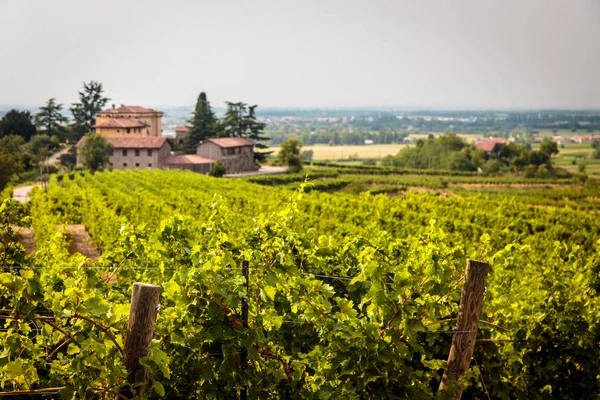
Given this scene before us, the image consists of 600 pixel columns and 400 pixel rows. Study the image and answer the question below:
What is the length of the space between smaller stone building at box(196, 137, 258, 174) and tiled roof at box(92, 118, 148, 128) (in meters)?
11.9

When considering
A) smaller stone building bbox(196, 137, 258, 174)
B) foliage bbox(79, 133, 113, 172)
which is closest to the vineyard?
foliage bbox(79, 133, 113, 172)

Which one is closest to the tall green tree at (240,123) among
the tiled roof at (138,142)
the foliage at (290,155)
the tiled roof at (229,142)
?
the tiled roof at (229,142)

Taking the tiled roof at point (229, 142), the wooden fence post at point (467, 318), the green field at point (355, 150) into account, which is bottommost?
the green field at point (355, 150)

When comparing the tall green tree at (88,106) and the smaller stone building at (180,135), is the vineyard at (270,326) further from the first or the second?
the tall green tree at (88,106)

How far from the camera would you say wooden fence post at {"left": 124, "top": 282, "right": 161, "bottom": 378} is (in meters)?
3.16

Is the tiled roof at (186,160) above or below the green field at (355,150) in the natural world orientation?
above

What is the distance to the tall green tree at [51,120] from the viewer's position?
8319 centimetres

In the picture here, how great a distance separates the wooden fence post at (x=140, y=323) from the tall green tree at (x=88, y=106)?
89554mm

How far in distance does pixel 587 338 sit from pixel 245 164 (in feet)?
236

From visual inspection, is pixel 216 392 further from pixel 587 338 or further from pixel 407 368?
pixel 587 338

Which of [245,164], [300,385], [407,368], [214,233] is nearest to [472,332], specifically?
[407,368]

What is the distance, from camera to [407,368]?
12.4ft

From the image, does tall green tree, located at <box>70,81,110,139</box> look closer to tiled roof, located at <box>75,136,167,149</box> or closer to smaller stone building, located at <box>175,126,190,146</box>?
smaller stone building, located at <box>175,126,190,146</box>

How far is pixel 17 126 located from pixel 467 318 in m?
82.5
